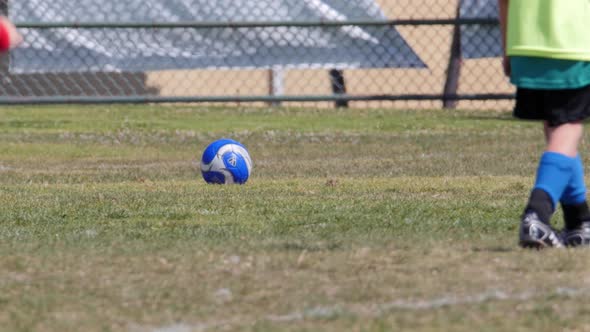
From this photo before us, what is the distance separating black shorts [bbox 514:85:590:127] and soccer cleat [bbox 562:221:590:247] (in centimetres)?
54

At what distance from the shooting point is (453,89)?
2086 centimetres

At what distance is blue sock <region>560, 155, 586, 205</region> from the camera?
6.08 meters

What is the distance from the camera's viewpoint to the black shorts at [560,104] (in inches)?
231

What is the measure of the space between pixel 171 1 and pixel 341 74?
5107mm

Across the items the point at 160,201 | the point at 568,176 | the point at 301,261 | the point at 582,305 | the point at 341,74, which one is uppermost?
the point at 341,74

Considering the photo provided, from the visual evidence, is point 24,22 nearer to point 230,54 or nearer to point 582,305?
point 230,54

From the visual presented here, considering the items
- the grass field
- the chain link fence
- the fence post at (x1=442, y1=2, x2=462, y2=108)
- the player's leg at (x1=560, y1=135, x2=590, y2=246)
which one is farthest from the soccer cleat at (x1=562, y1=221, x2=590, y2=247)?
the fence post at (x1=442, y1=2, x2=462, y2=108)

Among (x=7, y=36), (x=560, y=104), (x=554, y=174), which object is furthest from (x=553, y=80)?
(x=7, y=36)

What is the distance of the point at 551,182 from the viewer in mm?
5887

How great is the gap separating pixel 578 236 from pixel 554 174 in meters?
0.40

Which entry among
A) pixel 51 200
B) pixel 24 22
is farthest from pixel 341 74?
pixel 51 200

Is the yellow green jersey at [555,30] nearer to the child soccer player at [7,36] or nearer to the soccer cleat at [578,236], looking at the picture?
the soccer cleat at [578,236]

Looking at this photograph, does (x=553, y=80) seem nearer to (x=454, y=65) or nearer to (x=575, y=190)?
(x=575, y=190)

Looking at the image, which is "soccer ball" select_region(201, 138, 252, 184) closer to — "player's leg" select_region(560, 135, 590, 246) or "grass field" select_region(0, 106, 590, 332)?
"grass field" select_region(0, 106, 590, 332)
